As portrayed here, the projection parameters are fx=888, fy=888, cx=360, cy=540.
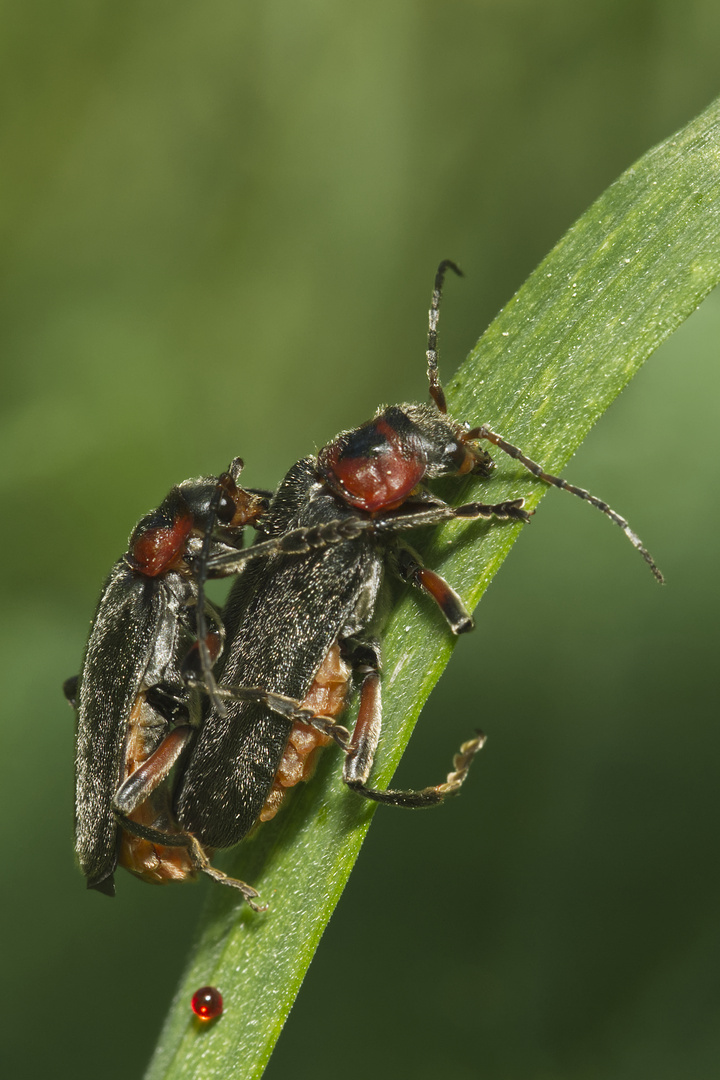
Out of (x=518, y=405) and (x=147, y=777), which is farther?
(x=147, y=777)

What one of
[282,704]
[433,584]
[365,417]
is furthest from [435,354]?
[365,417]

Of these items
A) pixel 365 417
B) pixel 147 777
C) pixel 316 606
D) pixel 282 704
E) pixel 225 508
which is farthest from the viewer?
pixel 365 417

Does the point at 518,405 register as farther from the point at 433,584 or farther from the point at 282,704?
the point at 282,704

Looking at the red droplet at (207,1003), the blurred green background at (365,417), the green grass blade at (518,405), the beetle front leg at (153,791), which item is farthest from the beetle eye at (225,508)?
the red droplet at (207,1003)

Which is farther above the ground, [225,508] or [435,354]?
[435,354]

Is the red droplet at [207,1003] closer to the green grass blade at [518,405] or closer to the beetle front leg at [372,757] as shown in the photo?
the green grass blade at [518,405]

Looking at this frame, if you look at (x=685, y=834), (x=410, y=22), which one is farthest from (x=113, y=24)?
(x=685, y=834)

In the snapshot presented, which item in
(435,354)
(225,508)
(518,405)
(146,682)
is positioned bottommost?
(146,682)

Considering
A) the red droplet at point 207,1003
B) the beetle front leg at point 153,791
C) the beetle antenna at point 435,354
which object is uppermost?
the beetle antenna at point 435,354
